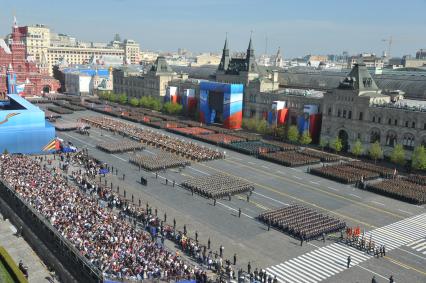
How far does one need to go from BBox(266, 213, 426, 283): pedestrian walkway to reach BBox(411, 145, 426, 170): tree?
72.0ft

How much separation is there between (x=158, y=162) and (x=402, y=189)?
36575 mm

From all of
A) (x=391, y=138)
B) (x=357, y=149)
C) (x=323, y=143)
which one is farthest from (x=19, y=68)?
(x=391, y=138)

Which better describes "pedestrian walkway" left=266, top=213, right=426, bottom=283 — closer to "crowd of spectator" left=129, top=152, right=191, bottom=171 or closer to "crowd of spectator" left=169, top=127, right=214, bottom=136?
"crowd of spectator" left=129, top=152, right=191, bottom=171

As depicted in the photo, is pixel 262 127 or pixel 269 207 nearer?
pixel 269 207

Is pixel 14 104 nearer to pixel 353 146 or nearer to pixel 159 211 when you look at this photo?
pixel 159 211

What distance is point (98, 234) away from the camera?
34719mm

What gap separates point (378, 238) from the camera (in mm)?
41281

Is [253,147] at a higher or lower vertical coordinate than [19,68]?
lower

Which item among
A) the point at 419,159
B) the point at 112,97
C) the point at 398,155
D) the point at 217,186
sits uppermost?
the point at 112,97

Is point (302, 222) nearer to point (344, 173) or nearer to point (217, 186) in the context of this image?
point (217, 186)

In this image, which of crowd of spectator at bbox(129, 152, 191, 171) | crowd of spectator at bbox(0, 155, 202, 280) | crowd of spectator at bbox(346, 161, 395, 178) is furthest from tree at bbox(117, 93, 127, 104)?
crowd of spectator at bbox(0, 155, 202, 280)

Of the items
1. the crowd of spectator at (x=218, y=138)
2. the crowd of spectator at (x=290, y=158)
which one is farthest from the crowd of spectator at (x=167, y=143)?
the crowd of spectator at (x=290, y=158)

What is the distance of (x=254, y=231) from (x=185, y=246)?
333 inches

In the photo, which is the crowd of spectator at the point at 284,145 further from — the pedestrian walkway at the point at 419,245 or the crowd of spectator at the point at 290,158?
the pedestrian walkway at the point at 419,245
